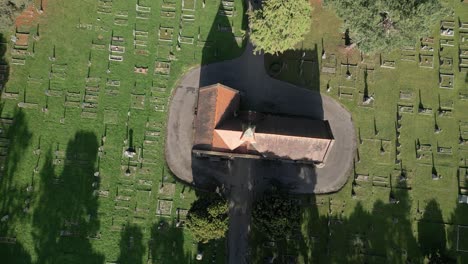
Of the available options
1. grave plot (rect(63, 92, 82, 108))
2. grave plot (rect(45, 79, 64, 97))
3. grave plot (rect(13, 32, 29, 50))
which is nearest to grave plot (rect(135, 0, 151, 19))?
grave plot (rect(63, 92, 82, 108))

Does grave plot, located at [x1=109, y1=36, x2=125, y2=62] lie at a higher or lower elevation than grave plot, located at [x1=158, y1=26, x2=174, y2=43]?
lower

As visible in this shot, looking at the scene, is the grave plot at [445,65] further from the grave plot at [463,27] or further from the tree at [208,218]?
the tree at [208,218]

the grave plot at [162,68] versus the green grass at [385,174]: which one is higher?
the grave plot at [162,68]

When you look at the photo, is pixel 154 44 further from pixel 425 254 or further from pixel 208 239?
pixel 425 254

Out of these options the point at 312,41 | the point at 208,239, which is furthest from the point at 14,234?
the point at 312,41

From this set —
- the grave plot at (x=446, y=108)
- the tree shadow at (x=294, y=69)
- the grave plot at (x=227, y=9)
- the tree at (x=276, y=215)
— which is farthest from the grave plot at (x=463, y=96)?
the grave plot at (x=227, y=9)

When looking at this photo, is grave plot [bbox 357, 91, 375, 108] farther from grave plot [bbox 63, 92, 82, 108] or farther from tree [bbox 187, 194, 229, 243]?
grave plot [bbox 63, 92, 82, 108]

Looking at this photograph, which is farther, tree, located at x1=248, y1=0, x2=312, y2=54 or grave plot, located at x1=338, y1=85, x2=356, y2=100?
grave plot, located at x1=338, y1=85, x2=356, y2=100
